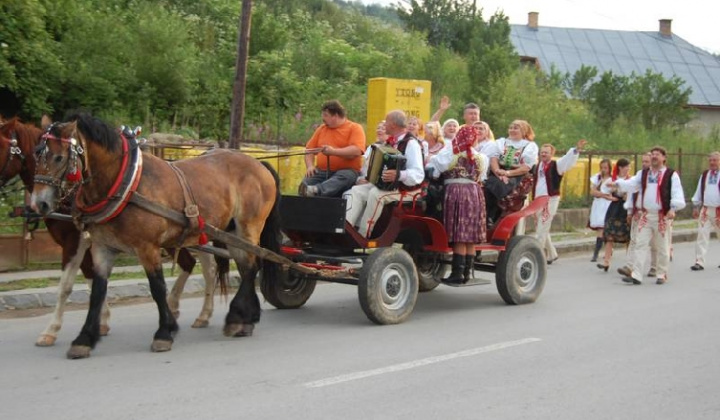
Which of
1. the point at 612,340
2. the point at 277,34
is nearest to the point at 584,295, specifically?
the point at 612,340

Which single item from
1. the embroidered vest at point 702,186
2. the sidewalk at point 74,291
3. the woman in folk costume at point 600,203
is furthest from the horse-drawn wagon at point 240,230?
the embroidered vest at point 702,186

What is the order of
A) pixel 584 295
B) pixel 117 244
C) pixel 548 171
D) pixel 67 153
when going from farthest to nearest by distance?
pixel 548 171 < pixel 584 295 < pixel 117 244 < pixel 67 153

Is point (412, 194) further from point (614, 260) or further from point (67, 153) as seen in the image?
point (614, 260)

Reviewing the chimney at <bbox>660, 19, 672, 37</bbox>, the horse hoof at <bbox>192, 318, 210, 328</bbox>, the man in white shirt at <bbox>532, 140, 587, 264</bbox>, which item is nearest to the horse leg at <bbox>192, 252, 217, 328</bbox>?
the horse hoof at <bbox>192, 318, 210, 328</bbox>

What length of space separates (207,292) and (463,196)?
278 cm

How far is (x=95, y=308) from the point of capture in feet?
23.4

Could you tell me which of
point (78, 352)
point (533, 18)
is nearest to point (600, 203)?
point (78, 352)

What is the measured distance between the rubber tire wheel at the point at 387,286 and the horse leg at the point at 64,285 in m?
2.54

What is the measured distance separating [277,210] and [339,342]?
1445 millimetres

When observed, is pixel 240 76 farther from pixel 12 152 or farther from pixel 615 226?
pixel 12 152

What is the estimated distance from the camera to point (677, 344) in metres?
8.16

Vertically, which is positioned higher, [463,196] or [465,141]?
[465,141]

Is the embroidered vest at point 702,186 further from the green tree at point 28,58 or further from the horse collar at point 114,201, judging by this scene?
the green tree at point 28,58

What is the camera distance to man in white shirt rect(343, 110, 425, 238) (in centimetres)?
884
